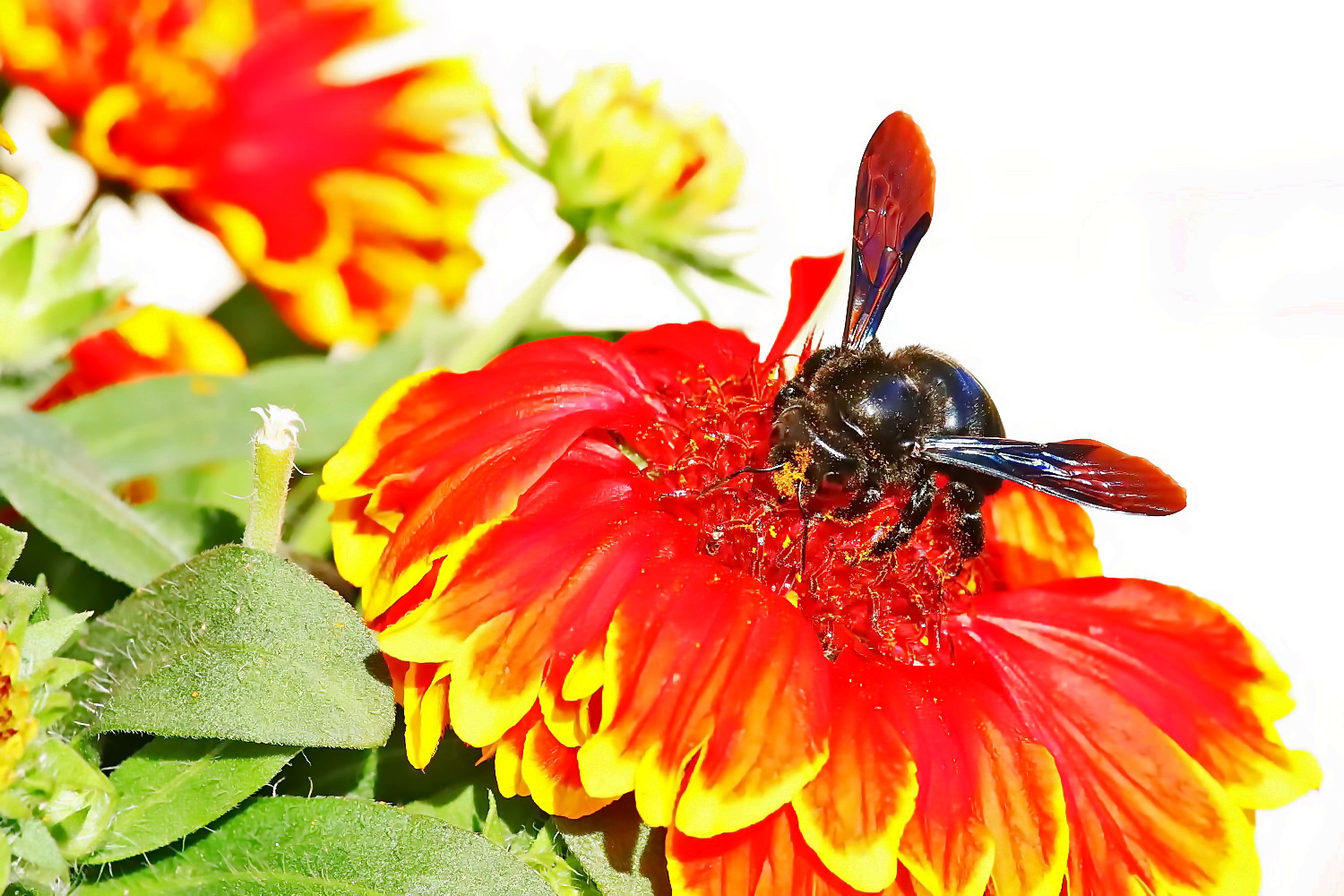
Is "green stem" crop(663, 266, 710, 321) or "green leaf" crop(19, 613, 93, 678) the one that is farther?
"green stem" crop(663, 266, 710, 321)

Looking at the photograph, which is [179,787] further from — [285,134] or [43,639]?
[285,134]

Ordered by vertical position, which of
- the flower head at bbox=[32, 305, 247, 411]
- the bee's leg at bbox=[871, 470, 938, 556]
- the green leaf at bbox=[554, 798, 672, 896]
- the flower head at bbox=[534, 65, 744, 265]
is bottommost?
the green leaf at bbox=[554, 798, 672, 896]

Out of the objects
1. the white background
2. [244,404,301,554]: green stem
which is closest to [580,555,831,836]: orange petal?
[244,404,301,554]: green stem

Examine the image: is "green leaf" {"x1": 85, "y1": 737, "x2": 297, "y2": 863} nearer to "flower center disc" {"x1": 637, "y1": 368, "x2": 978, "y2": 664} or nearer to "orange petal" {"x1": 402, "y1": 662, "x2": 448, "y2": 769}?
"orange petal" {"x1": 402, "y1": 662, "x2": 448, "y2": 769}

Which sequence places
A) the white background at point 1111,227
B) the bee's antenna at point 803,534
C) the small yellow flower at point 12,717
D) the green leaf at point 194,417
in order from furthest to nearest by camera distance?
the white background at point 1111,227 → the green leaf at point 194,417 → the bee's antenna at point 803,534 → the small yellow flower at point 12,717

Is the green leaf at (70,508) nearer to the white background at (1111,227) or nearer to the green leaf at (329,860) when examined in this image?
the green leaf at (329,860)

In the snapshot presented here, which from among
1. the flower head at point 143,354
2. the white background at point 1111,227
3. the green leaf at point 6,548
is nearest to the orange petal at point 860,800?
the green leaf at point 6,548

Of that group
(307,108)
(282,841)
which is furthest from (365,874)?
(307,108)
